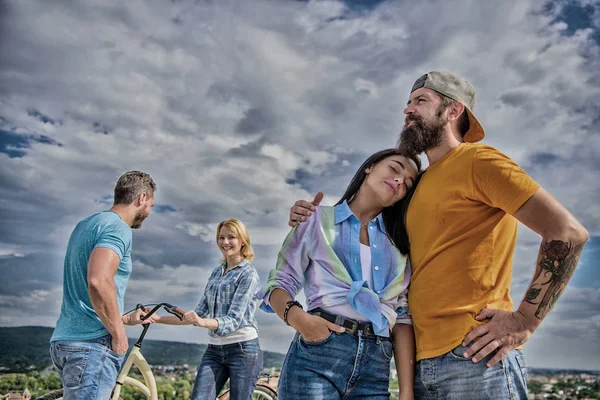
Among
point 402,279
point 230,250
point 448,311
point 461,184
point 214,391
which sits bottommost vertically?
point 214,391

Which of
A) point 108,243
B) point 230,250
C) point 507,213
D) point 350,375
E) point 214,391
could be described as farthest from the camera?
point 230,250


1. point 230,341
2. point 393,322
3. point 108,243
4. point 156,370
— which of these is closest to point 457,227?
point 393,322

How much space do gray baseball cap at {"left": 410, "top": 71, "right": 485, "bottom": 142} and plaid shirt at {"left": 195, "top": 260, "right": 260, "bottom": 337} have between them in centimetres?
249

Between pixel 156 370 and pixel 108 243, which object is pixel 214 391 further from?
pixel 108 243

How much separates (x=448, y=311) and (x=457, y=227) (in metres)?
0.31

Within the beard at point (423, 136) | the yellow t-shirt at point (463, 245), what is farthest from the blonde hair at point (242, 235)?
the yellow t-shirt at point (463, 245)

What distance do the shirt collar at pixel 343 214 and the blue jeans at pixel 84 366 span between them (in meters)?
1.72

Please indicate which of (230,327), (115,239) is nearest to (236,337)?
(230,327)

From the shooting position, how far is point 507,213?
202 centimetres

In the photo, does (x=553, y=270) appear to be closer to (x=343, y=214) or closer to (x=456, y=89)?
(x=343, y=214)

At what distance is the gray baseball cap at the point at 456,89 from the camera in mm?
2377

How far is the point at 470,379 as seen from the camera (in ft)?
6.02

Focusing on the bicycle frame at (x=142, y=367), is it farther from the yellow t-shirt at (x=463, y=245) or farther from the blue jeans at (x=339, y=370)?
the yellow t-shirt at (x=463, y=245)

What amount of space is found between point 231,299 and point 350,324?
275cm
